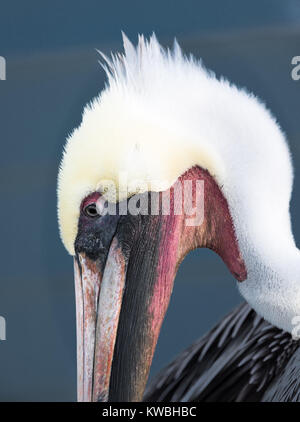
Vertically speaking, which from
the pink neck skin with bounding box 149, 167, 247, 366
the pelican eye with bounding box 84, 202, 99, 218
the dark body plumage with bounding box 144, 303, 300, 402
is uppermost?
the pelican eye with bounding box 84, 202, 99, 218

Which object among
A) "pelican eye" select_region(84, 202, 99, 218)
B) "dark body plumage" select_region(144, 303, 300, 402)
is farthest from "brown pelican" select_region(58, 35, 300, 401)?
"dark body plumage" select_region(144, 303, 300, 402)

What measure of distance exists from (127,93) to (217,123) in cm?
19

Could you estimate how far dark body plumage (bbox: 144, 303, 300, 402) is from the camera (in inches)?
65.7

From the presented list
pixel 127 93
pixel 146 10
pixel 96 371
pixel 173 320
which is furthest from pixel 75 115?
pixel 96 371

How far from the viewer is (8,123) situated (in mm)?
1889

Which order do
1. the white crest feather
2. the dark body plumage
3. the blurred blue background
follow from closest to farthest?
the white crest feather
the dark body plumage
the blurred blue background

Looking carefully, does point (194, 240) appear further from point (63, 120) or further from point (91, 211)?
point (63, 120)

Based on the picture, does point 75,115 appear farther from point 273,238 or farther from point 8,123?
point 273,238

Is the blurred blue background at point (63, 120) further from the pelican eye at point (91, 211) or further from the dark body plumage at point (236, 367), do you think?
the pelican eye at point (91, 211)

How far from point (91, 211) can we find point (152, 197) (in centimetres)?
13

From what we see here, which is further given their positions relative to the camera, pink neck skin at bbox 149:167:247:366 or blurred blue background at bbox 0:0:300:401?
blurred blue background at bbox 0:0:300:401

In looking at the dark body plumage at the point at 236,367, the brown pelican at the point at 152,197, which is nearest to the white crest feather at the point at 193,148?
the brown pelican at the point at 152,197

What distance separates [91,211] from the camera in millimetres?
1342

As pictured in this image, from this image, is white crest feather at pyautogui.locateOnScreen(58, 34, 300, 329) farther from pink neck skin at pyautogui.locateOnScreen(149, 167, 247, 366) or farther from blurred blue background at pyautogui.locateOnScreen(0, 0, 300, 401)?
blurred blue background at pyautogui.locateOnScreen(0, 0, 300, 401)
